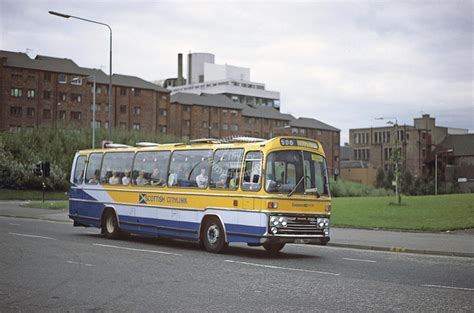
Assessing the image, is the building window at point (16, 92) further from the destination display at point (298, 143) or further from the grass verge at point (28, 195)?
the destination display at point (298, 143)

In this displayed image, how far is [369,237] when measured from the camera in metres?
23.4

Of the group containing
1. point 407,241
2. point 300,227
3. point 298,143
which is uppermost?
point 298,143

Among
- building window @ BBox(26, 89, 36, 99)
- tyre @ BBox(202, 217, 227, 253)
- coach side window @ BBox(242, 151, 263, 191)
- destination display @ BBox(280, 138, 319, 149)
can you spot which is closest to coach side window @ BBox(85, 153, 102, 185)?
tyre @ BBox(202, 217, 227, 253)

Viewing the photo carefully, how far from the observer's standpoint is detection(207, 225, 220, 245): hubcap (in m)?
17.6

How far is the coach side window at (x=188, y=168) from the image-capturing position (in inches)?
729

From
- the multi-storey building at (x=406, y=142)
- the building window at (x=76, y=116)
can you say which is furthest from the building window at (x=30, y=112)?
the multi-storey building at (x=406, y=142)

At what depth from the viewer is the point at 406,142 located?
106875 mm

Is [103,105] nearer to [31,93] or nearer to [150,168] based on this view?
[31,93]

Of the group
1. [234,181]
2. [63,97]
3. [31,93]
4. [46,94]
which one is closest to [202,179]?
[234,181]

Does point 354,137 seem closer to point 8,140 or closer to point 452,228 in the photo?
point 8,140

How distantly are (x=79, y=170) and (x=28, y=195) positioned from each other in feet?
155

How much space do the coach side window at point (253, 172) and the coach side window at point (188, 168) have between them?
171 centimetres

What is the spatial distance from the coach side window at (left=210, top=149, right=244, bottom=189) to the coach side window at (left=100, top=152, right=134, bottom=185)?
4521mm

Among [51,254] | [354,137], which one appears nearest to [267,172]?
[51,254]
